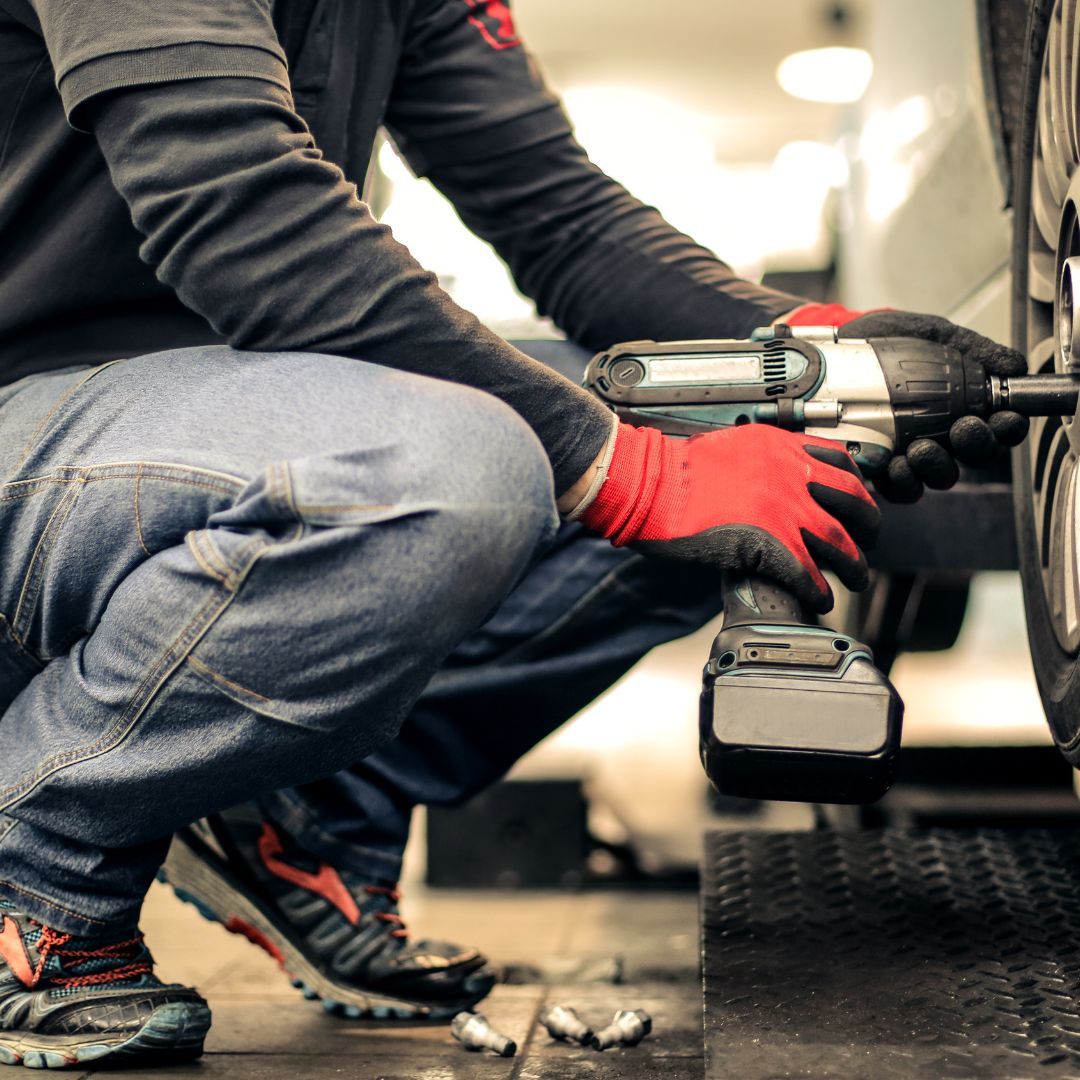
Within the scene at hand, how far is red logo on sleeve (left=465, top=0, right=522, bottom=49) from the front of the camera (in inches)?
56.5

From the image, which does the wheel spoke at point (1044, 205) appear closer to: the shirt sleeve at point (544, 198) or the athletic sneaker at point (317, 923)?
the shirt sleeve at point (544, 198)

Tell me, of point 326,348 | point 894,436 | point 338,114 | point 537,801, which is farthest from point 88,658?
point 537,801

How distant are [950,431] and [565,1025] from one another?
60 centimetres

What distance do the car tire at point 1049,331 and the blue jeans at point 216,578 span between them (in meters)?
0.45

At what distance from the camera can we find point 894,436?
108 cm

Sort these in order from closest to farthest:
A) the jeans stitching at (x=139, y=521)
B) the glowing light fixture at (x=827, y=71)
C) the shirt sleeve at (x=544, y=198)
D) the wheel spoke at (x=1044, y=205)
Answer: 1. the jeans stitching at (x=139, y=521)
2. the wheel spoke at (x=1044, y=205)
3. the shirt sleeve at (x=544, y=198)
4. the glowing light fixture at (x=827, y=71)

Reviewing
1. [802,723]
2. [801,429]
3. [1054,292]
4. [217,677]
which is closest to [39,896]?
[217,677]

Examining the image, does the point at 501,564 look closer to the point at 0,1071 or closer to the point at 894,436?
the point at 894,436

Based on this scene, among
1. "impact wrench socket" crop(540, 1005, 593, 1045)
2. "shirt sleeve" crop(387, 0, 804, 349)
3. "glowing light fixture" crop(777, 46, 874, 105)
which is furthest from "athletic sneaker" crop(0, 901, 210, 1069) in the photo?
"glowing light fixture" crop(777, 46, 874, 105)

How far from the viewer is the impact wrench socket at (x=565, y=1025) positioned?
1.10 metres

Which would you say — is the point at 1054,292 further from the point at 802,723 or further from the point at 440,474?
the point at 440,474

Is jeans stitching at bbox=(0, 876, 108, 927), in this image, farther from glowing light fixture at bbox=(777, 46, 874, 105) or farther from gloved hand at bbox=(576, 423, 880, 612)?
glowing light fixture at bbox=(777, 46, 874, 105)

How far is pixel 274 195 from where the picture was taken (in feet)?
3.06

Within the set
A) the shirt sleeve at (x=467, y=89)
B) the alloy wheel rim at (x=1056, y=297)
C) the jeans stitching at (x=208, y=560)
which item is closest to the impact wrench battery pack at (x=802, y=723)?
the alloy wheel rim at (x=1056, y=297)
